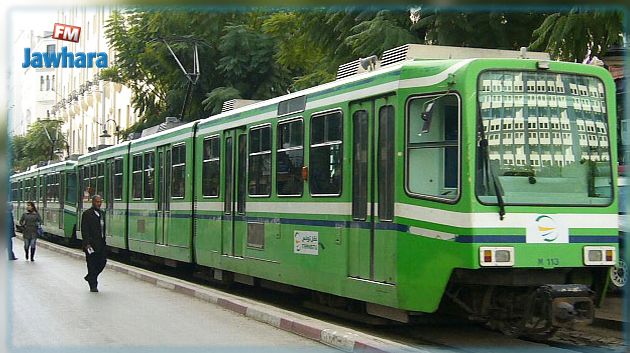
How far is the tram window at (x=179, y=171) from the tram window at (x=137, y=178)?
3.07 meters

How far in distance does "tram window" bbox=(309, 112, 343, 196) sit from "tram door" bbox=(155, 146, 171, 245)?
778 centimetres

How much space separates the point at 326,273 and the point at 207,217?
5.28m

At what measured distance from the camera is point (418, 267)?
938 centimetres

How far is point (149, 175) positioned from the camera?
→ 68.1 feet

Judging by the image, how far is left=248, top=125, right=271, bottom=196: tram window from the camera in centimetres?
1333

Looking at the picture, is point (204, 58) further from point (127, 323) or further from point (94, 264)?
point (127, 323)

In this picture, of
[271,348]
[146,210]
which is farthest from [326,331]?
[146,210]

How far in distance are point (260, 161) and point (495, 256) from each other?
548 cm

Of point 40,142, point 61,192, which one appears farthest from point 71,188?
point 40,142

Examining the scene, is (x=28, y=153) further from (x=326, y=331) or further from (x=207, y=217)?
(x=326, y=331)

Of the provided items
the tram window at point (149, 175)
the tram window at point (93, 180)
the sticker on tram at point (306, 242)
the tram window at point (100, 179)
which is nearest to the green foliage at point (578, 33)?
the sticker on tram at point (306, 242)

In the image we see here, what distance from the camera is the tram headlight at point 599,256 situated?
9.36 m

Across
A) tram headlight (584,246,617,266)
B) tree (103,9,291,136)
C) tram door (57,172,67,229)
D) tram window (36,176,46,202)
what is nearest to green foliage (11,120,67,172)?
tram window (36,176,46,202)

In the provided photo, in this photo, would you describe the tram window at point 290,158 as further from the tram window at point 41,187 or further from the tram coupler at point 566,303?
the tram window at point 41,187
